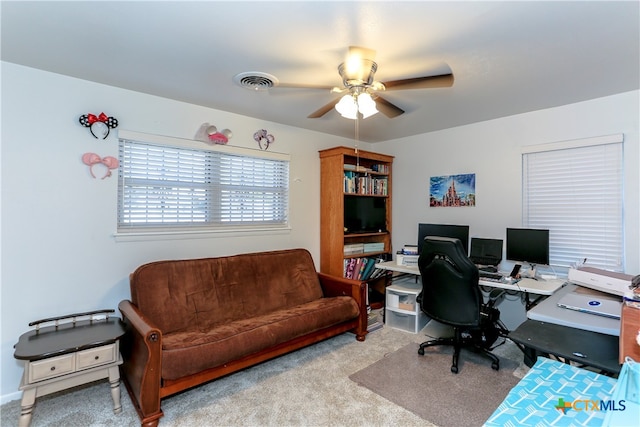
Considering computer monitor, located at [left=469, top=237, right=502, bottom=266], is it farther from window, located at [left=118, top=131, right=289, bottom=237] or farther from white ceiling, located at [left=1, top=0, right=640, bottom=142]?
window, located at [left=118, top=131, right=289, bottom=237]

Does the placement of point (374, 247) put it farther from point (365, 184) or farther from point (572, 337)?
point (572, 337)

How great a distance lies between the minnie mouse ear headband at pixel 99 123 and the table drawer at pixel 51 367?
160 centimetres

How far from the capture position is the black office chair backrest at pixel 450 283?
2520 millimetres

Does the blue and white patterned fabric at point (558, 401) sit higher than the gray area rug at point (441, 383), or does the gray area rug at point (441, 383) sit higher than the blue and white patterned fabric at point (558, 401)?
the blue and white patterned fabric at point (558, 401)

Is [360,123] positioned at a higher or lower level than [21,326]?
higher

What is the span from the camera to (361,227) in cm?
410

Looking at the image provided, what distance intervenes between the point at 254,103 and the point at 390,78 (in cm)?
126

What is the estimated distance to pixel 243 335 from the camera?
7.74 ft

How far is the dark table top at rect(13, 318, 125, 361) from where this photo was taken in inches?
72.9

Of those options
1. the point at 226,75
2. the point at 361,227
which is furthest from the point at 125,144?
the point at 361,227

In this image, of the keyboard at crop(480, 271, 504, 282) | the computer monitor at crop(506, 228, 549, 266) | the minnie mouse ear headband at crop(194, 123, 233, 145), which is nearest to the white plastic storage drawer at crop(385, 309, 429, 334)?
the keyboard at crop(480, 271, 504, 282)

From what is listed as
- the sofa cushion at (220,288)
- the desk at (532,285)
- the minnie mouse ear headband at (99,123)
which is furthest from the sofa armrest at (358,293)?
the minnie mouse ear headband at (99,123)

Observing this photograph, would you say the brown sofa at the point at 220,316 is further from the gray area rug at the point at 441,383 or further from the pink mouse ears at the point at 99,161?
the pink mouse ears at the point at 99,161

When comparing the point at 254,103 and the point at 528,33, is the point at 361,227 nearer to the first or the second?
the point at 254,103
